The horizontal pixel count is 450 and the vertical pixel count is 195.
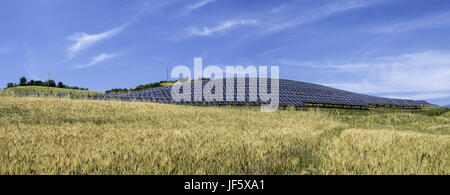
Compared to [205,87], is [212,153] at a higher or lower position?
lower

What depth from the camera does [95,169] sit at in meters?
5.02

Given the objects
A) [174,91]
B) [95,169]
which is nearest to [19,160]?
[95,169]

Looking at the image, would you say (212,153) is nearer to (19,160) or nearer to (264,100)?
(19,160)

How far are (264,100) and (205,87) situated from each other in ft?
61.7

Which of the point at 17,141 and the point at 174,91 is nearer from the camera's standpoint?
the point at 17,141

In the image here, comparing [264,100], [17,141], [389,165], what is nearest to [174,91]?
[264,100]

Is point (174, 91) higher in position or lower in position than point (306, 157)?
higher

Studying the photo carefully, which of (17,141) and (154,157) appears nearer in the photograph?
(154,157)

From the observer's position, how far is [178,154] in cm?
643
